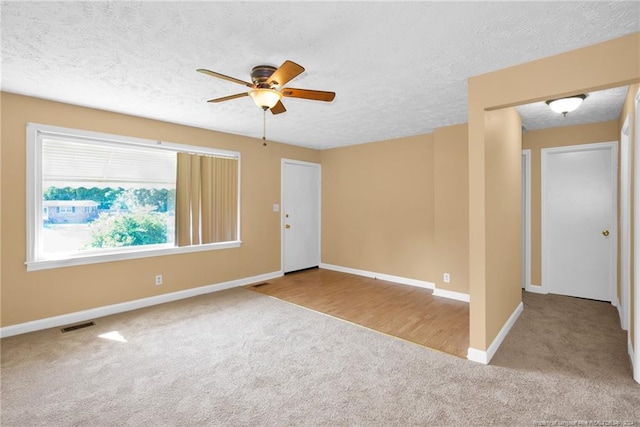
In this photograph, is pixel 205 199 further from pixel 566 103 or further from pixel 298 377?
pixel 566 103

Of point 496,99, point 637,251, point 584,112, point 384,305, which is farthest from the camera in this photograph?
point 384,305

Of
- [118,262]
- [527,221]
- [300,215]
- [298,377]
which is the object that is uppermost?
[300,215]

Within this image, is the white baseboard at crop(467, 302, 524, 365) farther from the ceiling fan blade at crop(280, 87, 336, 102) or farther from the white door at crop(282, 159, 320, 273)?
the white door at crop(282, 159, 320, 273)

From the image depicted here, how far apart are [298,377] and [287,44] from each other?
249 cm

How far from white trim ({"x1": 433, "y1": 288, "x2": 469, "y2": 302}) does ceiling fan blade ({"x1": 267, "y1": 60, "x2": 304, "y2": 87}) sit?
146 inches

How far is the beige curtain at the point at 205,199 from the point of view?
4297 mm

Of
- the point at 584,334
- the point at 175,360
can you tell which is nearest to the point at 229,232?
the point at 175,360

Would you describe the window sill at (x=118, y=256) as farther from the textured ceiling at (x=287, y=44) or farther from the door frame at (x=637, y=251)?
the door frame at (x=637, y=251)

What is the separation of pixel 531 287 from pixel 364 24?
4680 millimetres

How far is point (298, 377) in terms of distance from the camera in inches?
93.0

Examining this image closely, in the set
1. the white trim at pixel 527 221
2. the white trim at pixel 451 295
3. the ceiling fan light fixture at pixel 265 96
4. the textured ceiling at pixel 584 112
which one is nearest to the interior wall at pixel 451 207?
the white trim at pixel 451 295

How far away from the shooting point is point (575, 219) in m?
4.31

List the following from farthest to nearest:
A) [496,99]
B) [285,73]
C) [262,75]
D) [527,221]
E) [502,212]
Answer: [527,221] < [502,212] < [496,99] < [262,75] < [285,73]

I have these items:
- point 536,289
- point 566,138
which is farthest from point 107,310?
point 566,138
